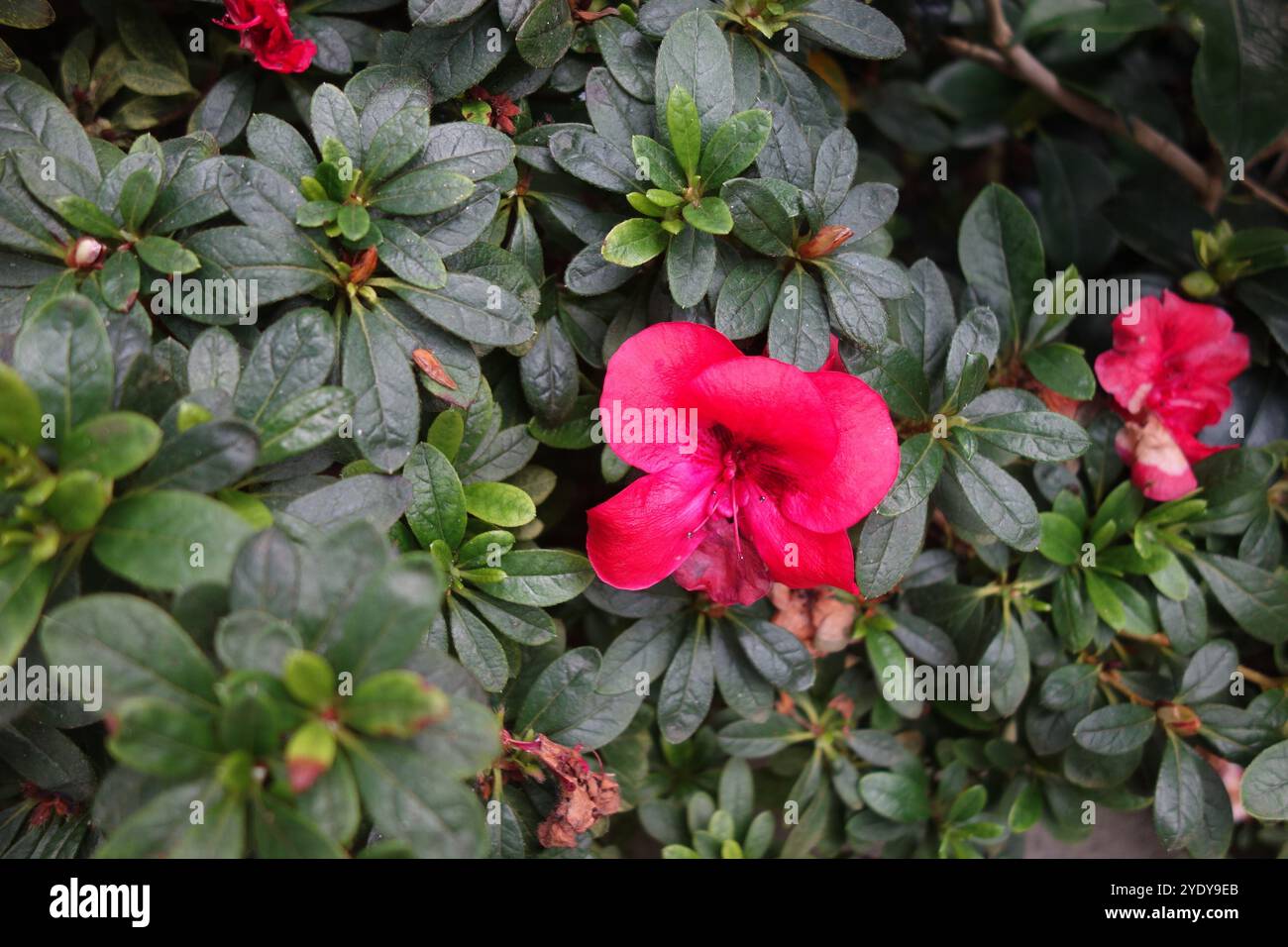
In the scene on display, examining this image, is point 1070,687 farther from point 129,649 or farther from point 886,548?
point 129,649

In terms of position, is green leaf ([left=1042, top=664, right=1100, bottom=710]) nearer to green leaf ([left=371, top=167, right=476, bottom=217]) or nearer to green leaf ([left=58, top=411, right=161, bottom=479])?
green leaf ([left=371, top=167, right=476, bottom=217])

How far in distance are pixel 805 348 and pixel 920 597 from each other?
1.88 feet

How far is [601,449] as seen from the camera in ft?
4.99

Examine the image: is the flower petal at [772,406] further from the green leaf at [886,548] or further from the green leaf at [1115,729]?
the green leaf at [1115,729]

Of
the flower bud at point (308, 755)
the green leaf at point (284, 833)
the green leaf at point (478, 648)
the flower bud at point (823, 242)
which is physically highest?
the flower bud at point (823, 242)

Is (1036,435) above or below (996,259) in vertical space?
below

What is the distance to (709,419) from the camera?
1195mm

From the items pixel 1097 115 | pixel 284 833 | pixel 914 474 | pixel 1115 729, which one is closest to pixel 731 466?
pixel 914 474

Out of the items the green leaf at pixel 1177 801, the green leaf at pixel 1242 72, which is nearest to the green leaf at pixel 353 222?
the green leaf at pixel 1242 72

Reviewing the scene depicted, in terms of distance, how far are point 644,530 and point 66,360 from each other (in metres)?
0.66

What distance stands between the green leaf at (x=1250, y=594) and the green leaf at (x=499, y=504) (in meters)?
1.08

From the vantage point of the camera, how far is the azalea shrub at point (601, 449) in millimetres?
903

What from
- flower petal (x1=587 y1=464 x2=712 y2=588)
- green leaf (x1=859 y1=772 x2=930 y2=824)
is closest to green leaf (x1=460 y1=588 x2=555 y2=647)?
flower petal (x1=587 y1=464 x2=712 y2=588)

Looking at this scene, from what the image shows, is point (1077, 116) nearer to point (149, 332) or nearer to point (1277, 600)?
Result: point (1277, 600)
